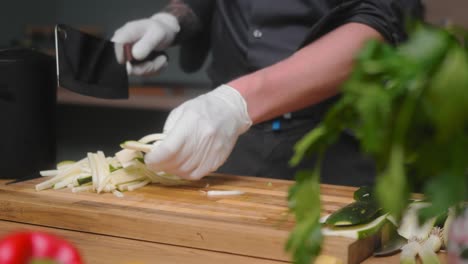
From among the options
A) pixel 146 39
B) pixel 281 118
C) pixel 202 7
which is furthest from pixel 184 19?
pixel 281 118

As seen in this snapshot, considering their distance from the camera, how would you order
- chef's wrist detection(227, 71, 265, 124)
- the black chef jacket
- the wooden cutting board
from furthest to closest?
the black chef jacket, chef's wrist detection(227, 71, 265, 124), the wooden cutting board

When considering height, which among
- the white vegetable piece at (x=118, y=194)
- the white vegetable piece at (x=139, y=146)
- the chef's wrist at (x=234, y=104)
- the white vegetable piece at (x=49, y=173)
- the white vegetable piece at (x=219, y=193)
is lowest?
the white vegetable piece at (x=118, y=194)

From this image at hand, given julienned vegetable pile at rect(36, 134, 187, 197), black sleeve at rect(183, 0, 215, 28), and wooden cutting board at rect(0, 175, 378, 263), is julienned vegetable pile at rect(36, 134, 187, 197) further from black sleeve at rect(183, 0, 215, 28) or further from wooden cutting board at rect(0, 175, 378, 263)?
black sleeve at rect(183, 0, 215, 28)

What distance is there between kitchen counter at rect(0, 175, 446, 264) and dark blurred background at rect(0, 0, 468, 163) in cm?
182

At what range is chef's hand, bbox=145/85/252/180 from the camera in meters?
1.29

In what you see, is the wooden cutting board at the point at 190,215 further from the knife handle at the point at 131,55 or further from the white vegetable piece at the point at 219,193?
the knife handle at the point at 131,55

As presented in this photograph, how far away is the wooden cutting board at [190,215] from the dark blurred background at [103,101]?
1787 mm

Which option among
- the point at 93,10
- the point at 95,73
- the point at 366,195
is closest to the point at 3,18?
the point at 93,10

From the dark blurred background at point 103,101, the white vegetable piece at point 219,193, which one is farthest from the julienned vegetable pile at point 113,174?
the dark blurred background at point 103,101

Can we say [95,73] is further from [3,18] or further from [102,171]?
[3,18]

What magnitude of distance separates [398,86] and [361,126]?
1.7 inches

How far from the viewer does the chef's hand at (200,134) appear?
1292mm

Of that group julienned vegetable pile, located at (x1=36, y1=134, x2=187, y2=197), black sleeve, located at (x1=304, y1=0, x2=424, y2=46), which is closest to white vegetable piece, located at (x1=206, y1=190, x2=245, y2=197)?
julienned vegetable pile, located at (x1=36, y1=134, x2=187, y2=197)

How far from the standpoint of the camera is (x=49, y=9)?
432cm
